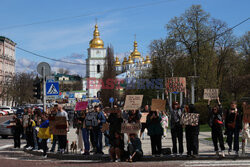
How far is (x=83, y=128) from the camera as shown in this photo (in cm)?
1697

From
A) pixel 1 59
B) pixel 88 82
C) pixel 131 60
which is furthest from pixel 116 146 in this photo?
pixel 131 60

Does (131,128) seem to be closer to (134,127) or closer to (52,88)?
(134,127)

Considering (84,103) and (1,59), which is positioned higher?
(1,59)

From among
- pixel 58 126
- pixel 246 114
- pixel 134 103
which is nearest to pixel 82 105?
pixel 58 126

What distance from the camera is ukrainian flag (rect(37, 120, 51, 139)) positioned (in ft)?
55.8

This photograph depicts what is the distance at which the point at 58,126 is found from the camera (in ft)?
54.7

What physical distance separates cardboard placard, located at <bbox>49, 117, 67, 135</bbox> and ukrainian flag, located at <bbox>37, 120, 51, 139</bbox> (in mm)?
347

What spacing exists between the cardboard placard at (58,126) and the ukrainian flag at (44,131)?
35 centimetres

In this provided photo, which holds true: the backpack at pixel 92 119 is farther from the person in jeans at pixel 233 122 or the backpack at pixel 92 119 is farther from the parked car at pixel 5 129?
the parked car at pixel 5 129

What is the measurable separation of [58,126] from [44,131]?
2.56ft

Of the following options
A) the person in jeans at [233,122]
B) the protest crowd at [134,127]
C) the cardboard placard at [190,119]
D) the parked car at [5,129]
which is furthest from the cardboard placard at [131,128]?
the parked car at [5,129]

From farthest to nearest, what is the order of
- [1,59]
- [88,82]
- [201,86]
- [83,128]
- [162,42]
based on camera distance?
[88,82] → [1,59] → [162,42] → [201,86] → [83,128]

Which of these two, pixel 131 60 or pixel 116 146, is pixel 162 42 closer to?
pixel 116 146

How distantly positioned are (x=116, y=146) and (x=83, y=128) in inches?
113
